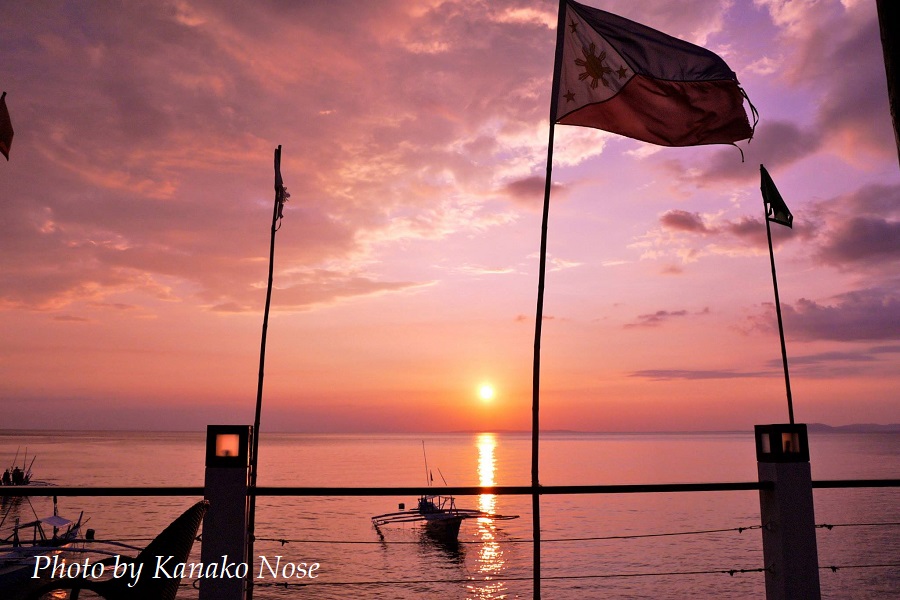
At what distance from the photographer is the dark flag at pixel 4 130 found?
760 cm

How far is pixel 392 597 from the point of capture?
2508cm

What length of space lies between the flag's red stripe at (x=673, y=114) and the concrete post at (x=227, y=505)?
343cm

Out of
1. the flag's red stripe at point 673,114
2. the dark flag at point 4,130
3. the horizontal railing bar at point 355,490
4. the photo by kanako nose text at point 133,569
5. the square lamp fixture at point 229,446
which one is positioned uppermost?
the dark flag at point 4,130

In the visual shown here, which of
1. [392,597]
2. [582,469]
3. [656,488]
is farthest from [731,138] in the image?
[582,469]

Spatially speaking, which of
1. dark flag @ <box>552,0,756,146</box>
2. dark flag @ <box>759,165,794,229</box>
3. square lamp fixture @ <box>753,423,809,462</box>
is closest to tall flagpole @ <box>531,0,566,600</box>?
dark flag @ <box>552,0,756,146</box>

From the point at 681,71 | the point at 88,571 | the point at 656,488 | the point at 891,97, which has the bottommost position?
Answer: the point at 88,571

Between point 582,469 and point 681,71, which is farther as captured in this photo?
point 582,469

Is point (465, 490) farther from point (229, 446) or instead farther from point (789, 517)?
point (789, 517)

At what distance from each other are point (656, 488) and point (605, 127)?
2.82m

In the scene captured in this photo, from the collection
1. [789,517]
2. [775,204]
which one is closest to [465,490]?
[789,517]

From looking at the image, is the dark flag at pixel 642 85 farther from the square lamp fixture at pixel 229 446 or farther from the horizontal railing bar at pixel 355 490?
the square lamp fixture at pixel 229 446

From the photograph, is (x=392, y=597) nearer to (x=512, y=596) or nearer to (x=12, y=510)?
(x=512, y=596)

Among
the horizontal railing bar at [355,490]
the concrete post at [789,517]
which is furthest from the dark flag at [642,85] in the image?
the horizontal railing bar at [355,490]

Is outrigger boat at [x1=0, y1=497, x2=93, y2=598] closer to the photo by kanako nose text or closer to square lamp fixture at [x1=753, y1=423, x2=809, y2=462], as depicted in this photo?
the photo by kanako nose text
